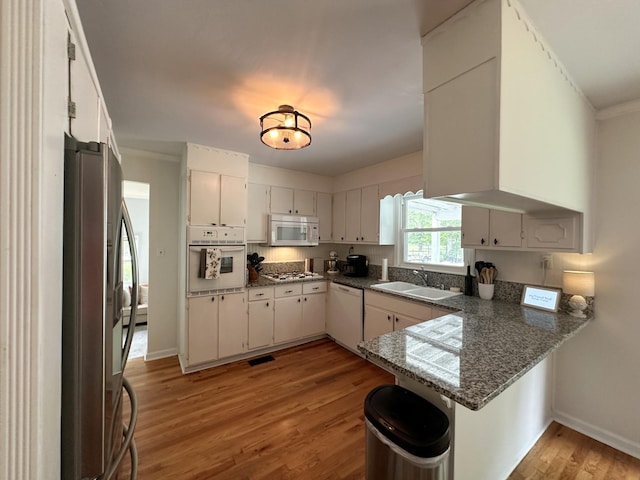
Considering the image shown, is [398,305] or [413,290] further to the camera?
[413,290]

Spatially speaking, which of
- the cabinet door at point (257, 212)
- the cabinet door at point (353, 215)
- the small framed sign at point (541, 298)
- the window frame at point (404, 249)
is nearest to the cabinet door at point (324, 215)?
the cabinet door at point (353, 215)

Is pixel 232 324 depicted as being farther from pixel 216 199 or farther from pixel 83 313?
pixel 83 313

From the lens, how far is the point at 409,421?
1.12 meters

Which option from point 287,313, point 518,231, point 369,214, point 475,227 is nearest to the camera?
point 518,231

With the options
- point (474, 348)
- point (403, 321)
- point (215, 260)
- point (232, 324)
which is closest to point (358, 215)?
point (403, 321)

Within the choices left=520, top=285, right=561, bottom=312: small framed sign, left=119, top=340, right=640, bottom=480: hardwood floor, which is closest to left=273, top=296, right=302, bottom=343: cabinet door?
left=119, top=340, right=640, bottom=480: hardwood floor

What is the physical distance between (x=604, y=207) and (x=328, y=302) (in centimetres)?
302

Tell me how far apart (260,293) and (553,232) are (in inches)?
117

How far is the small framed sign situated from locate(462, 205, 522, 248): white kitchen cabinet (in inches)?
17.5

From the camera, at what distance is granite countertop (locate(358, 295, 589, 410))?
1.06 meters

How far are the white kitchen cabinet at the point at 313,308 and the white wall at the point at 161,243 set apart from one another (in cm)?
167

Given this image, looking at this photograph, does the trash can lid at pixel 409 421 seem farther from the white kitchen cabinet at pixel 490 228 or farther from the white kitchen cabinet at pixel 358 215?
the white kitchen cabinet at pixel 358 215

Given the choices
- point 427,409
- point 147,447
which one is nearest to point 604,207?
point 427,409

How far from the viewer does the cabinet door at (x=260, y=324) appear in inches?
129
